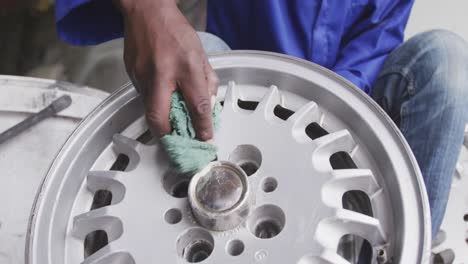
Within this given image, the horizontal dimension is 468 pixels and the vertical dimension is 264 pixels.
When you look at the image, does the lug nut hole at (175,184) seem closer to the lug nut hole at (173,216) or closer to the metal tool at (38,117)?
the lug nut hole at (173,216)

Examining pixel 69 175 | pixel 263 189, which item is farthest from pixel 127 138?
pixel 263 189

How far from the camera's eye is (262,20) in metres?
0.78

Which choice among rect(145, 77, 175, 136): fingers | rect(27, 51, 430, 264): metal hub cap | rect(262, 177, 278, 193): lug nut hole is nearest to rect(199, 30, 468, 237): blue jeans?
rect(27, 51, 430, 264): metal hub cap

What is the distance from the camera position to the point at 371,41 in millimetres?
759

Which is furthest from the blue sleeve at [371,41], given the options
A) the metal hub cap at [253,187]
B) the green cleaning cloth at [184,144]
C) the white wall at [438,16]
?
the white wall at [438,16]

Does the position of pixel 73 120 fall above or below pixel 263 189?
below

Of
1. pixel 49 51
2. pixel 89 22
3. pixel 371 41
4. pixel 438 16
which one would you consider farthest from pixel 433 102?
pixel 49 51

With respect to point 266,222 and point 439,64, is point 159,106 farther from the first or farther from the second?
point 439,64

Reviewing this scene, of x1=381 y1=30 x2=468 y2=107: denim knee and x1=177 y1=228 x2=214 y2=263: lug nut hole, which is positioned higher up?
x1=381 y1=30 x2=468 y2=107: denim knee

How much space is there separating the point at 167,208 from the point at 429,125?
36cm

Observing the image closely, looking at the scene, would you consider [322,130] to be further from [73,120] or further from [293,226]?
[73,120]

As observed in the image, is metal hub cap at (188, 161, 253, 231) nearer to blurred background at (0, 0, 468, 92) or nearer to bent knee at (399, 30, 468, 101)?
bent knee at (399, 30, 468, 101)

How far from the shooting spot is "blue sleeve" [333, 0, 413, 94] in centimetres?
74

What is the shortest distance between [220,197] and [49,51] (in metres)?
1.10
